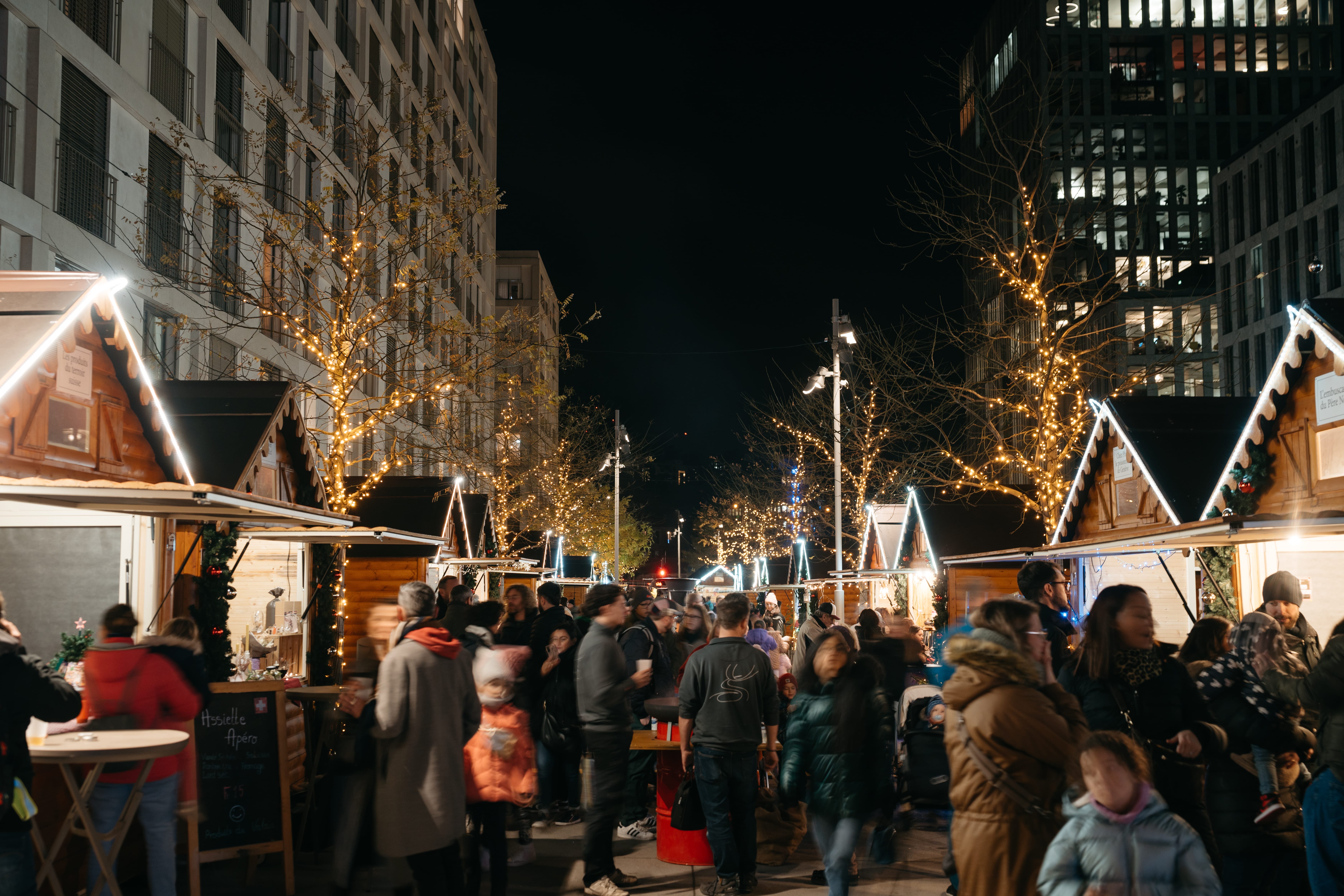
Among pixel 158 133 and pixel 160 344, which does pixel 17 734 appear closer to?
pixel 160 344

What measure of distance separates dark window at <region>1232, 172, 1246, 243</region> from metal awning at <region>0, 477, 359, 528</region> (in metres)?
66.2

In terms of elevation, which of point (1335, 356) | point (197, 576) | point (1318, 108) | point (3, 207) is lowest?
point (197, 576)

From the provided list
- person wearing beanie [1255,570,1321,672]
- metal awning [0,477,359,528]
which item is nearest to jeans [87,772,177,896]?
metal awning [0,477,359,528]

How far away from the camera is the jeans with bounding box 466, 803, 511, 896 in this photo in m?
6.41

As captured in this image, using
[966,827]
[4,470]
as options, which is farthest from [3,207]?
[966,827]

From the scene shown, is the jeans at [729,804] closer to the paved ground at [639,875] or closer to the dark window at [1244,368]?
the paved ground at [639,875]

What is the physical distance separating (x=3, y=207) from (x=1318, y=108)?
59.0 meters

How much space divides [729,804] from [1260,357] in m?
62.8

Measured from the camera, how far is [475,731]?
5.92m

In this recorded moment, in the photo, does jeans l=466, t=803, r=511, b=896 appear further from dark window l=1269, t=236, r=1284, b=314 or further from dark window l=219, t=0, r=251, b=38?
dark window l=1269, t=236, r=1284, b=314

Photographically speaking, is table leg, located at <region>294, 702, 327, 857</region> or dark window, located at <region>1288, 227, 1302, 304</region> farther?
dark window, located at <region>1288, 227, 1302, 304</region>

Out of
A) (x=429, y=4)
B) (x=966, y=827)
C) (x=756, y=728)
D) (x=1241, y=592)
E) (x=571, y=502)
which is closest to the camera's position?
(x=966, y=827)

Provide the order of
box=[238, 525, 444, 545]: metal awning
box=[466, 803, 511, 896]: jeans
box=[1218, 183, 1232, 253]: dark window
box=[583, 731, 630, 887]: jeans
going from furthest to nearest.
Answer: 1. box=[1218, 183, 1232, 253]: dark window
2. box=[238, 525, 444, 545]: metal awning
3. box=[583, 731, 630, 887]: jeans
4. box=[466, 803, 511, 896]: jeans

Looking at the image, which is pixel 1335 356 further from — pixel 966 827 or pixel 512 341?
pixel 512 341
